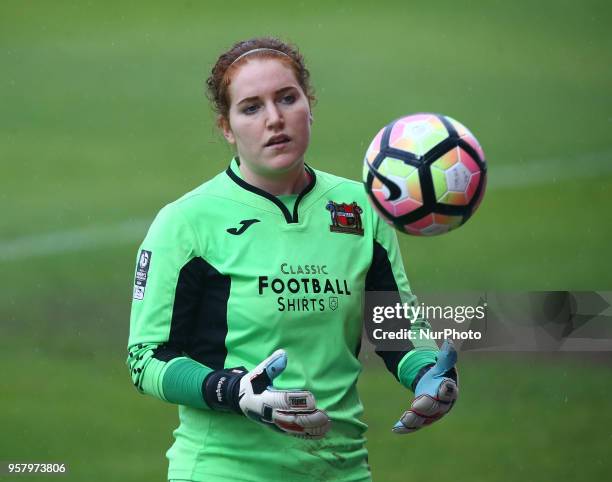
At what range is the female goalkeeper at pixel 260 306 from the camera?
2393 mm

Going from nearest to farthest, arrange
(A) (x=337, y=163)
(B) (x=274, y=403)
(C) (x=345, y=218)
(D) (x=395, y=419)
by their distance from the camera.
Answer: (B) (x=274, y=403)
(C) (x=345, y=218)
(D) (x=395, y=419)
(A) (x=337, y=163)

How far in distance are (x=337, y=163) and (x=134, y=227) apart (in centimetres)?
82

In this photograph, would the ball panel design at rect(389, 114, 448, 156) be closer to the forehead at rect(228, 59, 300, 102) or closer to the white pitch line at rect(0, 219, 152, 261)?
the forehead at rect(228, 59, 300, 102)

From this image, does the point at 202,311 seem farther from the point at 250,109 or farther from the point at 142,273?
the point at 250,109

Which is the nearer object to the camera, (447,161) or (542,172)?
(447,161)

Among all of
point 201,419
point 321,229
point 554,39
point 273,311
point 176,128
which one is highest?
point 554,39

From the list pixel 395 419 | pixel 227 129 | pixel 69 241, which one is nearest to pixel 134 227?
pixel 69 241

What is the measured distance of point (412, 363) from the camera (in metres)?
2.54

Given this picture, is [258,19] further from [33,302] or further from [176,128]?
[33,302]

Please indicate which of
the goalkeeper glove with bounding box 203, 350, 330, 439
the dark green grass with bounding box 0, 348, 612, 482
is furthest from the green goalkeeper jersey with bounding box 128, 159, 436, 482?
the dark green grass with bounding box 0, 348, 612, 482

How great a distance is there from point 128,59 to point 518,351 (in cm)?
186

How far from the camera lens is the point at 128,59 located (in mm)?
4527

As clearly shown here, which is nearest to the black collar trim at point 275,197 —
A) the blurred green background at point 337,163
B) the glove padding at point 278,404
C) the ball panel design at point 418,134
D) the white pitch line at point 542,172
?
the ball panel design at point 418,134

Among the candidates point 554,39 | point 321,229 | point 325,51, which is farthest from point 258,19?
point 321,229
